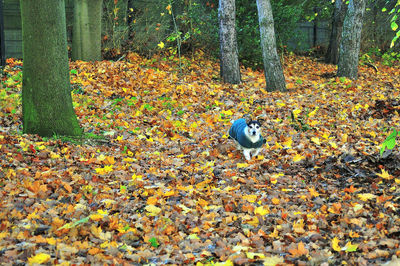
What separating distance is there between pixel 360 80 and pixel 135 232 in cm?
1121

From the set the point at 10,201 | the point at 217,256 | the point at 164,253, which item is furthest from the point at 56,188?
the point at 217,256

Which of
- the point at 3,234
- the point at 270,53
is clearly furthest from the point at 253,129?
the point at 270,53

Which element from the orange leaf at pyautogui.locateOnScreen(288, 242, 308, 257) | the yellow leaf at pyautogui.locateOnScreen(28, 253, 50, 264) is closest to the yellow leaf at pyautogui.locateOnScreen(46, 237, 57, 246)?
the yellow leaf at pyautogui.locateOnScreen(28, 253, 50, 264)

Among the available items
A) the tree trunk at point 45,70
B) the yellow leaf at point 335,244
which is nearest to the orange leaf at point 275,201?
the yellow leaf at point 335,244

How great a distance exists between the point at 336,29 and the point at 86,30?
36.0 ft

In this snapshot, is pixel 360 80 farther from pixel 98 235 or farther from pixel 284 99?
pixel 98 235

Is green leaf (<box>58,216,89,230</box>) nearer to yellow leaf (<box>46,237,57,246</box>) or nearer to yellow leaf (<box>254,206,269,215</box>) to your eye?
yellow leaf (<box>46,237,57,246</box>)

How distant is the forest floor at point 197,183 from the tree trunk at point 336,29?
25.6ft

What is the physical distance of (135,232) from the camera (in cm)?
404

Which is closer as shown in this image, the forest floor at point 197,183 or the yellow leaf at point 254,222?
the forest floor at point 197,183

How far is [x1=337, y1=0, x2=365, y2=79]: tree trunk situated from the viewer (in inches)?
486

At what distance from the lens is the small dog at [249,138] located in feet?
21.1

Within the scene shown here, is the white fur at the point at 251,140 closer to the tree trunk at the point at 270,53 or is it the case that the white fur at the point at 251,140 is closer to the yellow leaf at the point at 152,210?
the yellow leaf at the point at 152,210

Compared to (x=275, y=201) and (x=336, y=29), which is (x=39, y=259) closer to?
(x=275, y=201)
